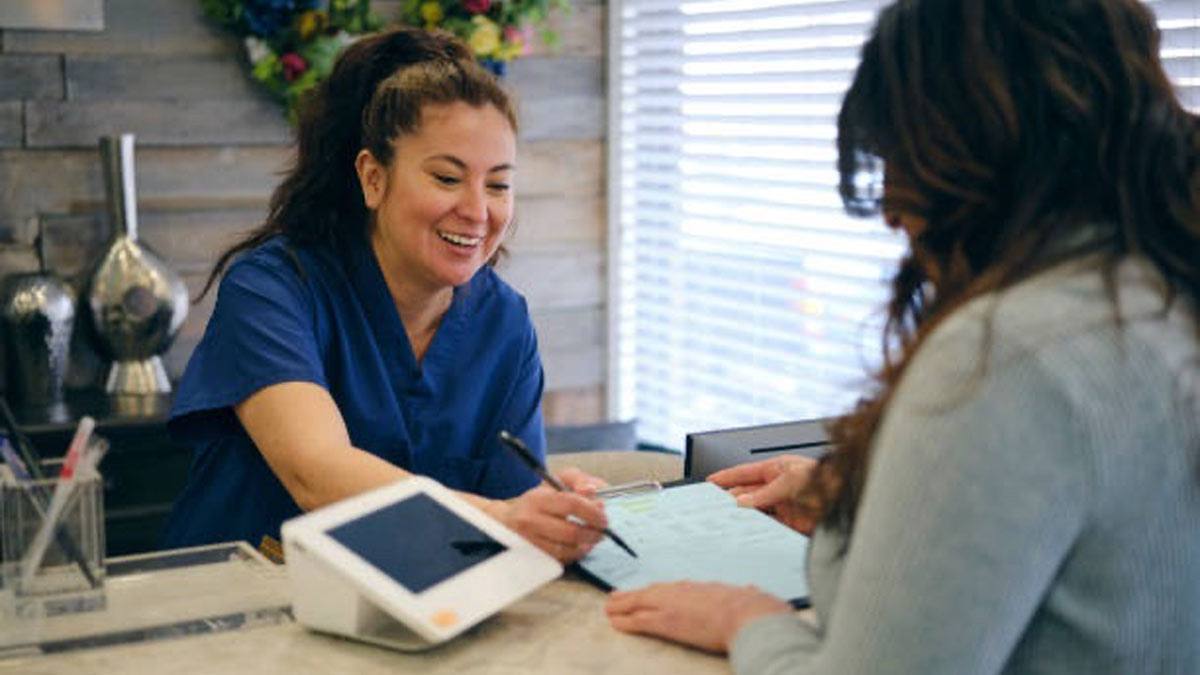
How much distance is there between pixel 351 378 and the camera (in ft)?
6.56

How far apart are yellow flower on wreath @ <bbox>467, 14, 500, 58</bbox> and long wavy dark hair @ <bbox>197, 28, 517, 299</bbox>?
4.70ft

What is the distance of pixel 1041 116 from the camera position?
101 cm

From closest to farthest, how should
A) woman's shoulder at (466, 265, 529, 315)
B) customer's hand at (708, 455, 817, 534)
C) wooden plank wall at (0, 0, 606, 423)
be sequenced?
customer's hand at (708, 455, 817, 534)
woman's shoulder at (466, 265, 529, 315)
wooden plank wall at (0, 0, 606, 423)

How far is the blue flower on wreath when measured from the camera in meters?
3.29

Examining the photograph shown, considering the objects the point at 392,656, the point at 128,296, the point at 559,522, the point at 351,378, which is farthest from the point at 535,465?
the point at 128,296

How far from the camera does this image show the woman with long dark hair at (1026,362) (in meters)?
0.92

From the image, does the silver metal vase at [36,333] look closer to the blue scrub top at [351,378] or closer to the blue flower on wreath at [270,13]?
the blue flower on wreath at [270,13]

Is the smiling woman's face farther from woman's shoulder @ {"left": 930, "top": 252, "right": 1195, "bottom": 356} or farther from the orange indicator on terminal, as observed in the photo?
woman's shoulder @ {"left": 930, "top": 252, "right": 1195, "bottom": 356}

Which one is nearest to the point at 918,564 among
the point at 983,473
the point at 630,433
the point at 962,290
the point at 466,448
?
the point at 983,473

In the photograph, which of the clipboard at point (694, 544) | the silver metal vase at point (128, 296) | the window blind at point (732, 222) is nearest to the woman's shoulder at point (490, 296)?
the clipboard at point (694, 544)

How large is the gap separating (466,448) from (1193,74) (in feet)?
4.78

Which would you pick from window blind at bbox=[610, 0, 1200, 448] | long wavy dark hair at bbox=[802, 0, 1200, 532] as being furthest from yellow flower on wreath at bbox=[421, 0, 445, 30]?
long wavy dark hair at bbox=[802, 0, 1200, 532]

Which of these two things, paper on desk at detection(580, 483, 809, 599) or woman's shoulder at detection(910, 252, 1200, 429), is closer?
woman's shoulder at detection(910, 252, 1200, 429)

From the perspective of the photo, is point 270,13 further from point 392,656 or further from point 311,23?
point 392,656
